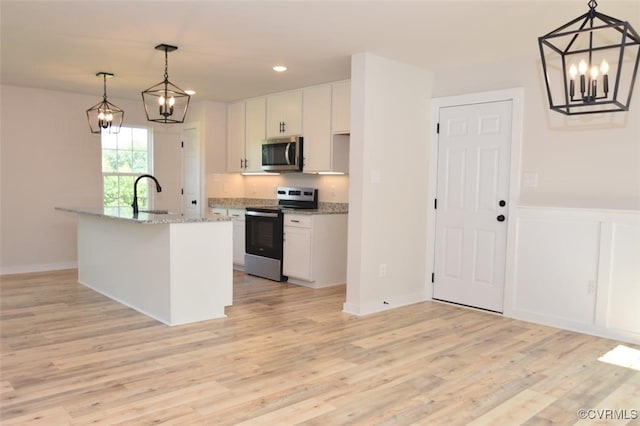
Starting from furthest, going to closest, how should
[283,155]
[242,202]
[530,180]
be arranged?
[242,202] < [283,155] < [530,180]

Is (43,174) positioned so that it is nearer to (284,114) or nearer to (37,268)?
(37,268)

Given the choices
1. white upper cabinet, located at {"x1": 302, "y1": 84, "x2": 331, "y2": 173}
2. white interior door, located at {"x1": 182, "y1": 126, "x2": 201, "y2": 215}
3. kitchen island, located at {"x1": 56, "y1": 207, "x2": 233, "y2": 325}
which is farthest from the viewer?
white interior door, located at {"x1": 182, "y1": 126, "x2": 201, "y2": 215}

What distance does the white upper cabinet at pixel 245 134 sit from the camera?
673 cm

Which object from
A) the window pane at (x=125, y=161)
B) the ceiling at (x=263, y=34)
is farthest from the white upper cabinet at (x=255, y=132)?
the window pane at (x=125, y=161)

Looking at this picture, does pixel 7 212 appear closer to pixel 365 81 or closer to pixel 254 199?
pixel 254 199

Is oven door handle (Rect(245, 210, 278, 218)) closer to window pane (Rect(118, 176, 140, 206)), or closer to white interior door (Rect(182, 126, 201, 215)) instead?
white interior door (Rect(182, 126, 201, 215))

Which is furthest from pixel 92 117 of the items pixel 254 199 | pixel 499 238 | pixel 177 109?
pixel 499 238

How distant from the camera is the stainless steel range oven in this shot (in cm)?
590

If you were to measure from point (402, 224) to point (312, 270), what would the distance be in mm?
1255

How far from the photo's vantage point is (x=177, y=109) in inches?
300

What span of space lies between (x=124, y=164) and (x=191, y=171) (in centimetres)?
95

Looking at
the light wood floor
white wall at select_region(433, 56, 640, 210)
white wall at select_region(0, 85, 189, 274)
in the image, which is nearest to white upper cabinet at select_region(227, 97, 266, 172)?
white wall at select_region(0, 85, 189, 274)

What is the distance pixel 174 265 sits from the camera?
398 cm

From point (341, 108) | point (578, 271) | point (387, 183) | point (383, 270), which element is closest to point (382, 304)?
point (383, 270)
